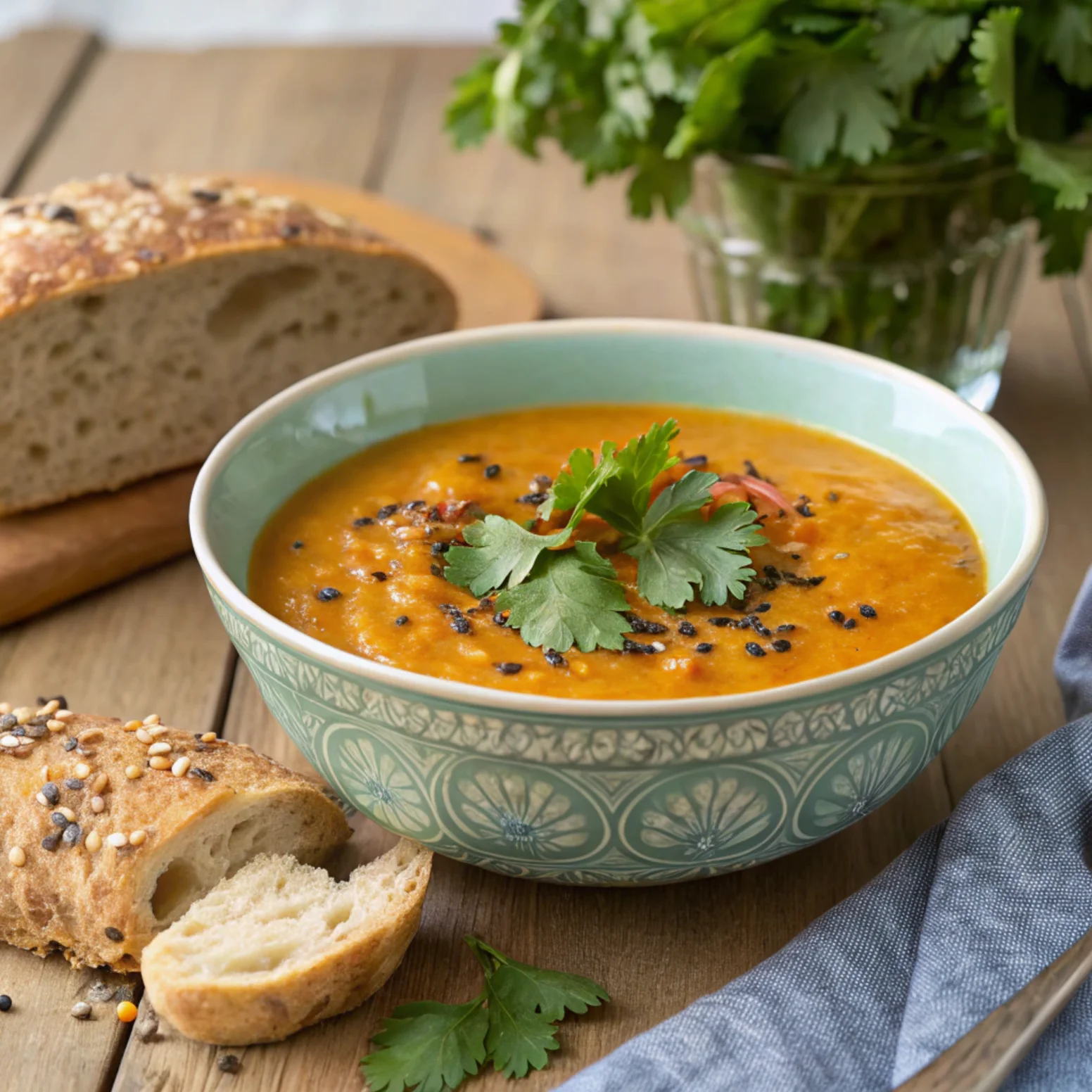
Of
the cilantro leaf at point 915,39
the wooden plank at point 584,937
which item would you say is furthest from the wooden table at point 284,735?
the cilantro leaf at point 915,39

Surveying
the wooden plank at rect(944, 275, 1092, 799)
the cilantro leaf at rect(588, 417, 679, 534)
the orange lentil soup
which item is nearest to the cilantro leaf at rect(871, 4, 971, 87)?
the orange lentil soup

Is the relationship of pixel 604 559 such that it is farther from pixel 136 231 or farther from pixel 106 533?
pixel 136 231

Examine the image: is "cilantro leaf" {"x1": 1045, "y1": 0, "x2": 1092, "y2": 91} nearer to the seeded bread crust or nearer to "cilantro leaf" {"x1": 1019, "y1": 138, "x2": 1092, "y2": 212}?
"cilantro leaf" {"x1": 1019, "y1": 138, "x2": 1092, "y2": 212}

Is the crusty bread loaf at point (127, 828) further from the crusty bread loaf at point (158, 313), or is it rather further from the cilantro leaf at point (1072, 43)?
the cilantro leaf at point (1072, 43)

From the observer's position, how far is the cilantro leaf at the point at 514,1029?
2.13 meters

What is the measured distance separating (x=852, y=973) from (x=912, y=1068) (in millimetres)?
230

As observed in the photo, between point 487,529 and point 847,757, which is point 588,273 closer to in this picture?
point 487,529

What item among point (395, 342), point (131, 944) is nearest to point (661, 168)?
point (395, 342)

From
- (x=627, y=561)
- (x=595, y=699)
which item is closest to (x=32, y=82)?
(x=627, y=561)

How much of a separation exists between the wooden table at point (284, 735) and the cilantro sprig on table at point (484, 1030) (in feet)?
0.11

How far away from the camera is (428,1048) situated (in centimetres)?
213

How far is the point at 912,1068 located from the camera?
1994mm

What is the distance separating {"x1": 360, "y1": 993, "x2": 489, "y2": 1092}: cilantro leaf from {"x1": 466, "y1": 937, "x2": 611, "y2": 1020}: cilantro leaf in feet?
0.22

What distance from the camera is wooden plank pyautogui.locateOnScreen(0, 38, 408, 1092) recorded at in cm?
224
